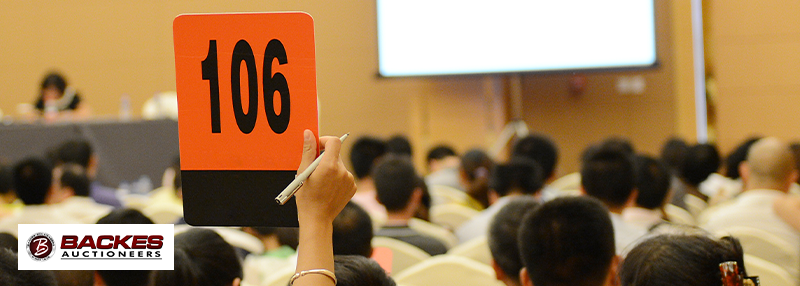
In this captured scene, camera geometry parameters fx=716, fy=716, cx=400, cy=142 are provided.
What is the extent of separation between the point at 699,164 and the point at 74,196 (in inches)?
138

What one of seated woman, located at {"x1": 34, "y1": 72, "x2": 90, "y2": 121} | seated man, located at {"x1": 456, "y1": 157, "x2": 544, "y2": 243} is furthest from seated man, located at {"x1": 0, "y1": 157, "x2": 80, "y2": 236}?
seated woman, located at {"x1": 34, "y1": 72, "x2": 90, "y2": 121}

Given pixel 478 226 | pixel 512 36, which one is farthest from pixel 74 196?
pixel 512 36

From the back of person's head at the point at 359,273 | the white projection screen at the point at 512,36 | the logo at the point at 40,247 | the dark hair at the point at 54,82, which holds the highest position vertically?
the white projection screen at the point at 512,36

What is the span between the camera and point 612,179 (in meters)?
2.81

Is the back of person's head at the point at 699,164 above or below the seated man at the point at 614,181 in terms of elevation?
below

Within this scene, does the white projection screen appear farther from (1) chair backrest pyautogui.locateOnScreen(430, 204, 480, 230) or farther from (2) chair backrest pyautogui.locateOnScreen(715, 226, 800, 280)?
(2) chair backrest pyautogui.locateOnScreen(715, 226, 800, 280)

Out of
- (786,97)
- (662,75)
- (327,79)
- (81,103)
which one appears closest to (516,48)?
(662,75)

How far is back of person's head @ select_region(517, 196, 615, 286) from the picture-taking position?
152 cm

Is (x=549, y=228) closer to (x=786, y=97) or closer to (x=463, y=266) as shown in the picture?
(x=463, y=266)

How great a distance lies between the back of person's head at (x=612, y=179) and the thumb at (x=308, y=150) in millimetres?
2071

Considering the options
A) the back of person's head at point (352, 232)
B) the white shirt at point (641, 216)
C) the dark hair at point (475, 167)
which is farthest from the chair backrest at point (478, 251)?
the dark hair at point (475, 167)

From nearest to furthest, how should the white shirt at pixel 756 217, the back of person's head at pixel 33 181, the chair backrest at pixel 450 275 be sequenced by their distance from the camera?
the chair backrest at pixel 450 275, the white shirt at pixel 756 217, the back of person's head at pixel 33 181

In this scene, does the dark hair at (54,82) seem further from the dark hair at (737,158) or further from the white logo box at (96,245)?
the white logo box at (96,245)

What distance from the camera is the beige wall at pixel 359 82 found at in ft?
24.0
